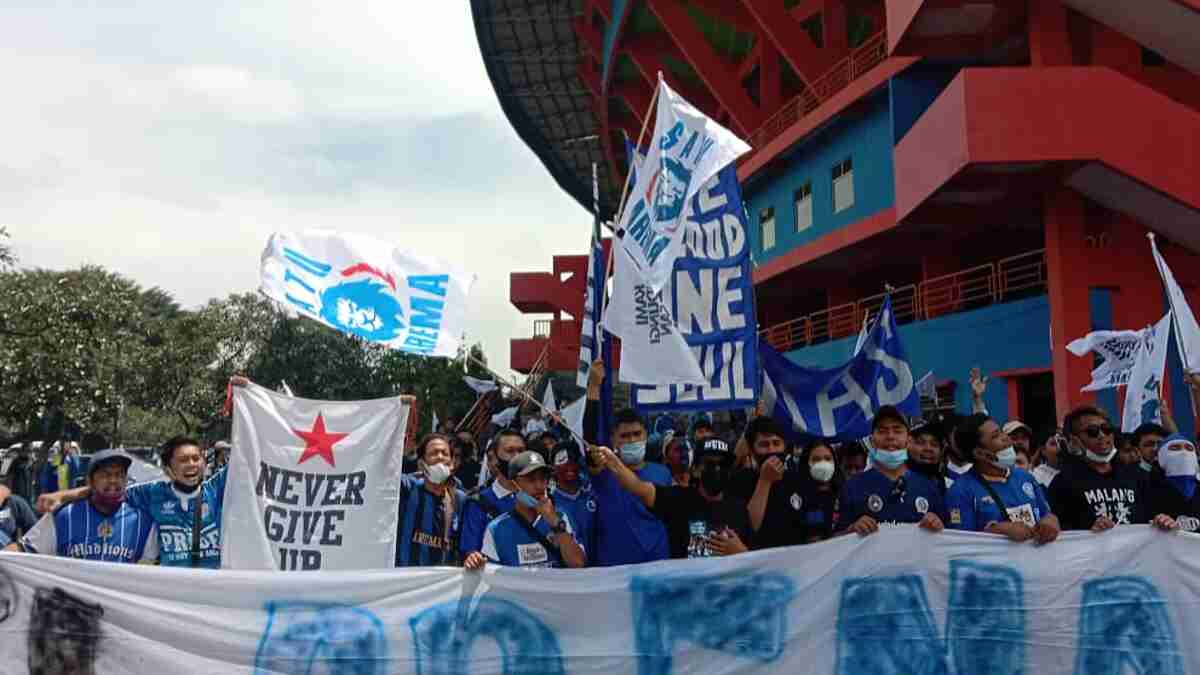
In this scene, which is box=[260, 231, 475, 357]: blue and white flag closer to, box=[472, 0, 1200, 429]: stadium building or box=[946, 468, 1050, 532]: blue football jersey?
box=[946, 468, 1050, 532]: blue football jersey

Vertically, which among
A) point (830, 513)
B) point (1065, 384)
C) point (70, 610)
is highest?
point (1065, 384)

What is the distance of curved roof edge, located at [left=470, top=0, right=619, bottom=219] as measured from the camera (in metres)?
33.8

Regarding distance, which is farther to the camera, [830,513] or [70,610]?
[830,513]

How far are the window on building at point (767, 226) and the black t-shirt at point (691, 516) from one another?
2069 centimetres

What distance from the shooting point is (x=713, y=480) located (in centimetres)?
535

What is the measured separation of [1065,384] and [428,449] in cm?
1017

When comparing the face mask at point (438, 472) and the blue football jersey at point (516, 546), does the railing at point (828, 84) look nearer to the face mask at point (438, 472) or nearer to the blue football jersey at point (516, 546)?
the face mask at point (438, 472)

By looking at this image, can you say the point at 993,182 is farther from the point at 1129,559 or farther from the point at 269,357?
the point at 269,357

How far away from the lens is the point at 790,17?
76.1 feet

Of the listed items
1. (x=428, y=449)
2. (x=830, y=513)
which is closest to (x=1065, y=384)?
(x=830, y=513)

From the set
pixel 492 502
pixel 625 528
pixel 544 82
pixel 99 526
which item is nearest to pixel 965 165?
pixel 492 502

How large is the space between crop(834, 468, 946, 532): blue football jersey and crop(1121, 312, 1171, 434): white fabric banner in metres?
4.66

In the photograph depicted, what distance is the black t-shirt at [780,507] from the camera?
5230 mm

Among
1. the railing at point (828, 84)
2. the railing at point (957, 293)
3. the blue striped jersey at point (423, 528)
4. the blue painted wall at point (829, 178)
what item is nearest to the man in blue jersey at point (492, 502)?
the blue striped jersey at point (423, 528)
